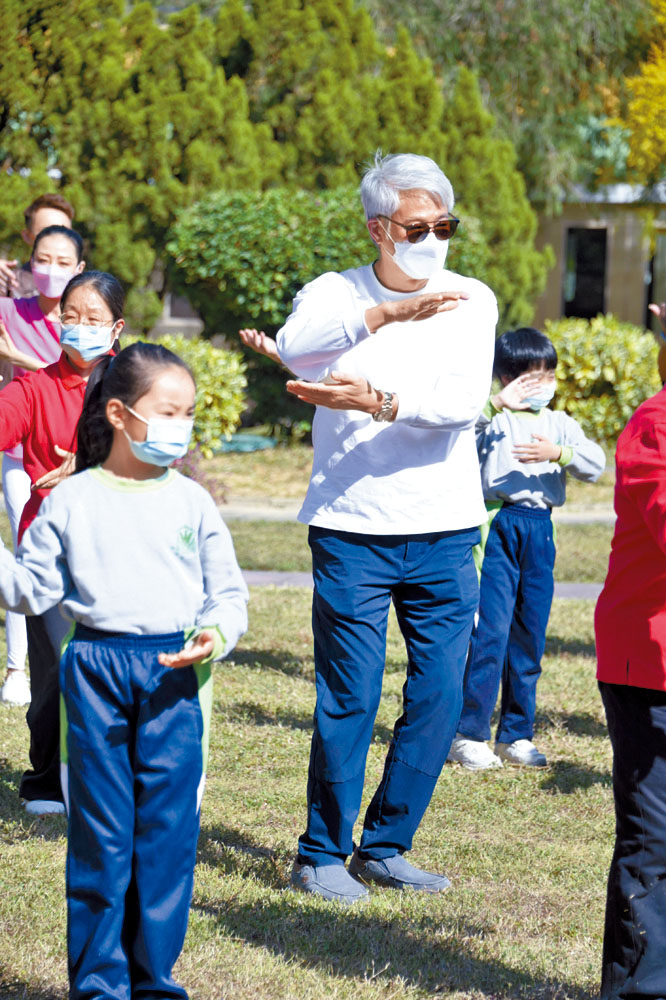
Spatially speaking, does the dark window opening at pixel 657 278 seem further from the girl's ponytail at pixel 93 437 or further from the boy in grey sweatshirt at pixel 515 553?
the girl's ponytail at pixel 93 437

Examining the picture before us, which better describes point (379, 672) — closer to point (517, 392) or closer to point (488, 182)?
point (517, 392)

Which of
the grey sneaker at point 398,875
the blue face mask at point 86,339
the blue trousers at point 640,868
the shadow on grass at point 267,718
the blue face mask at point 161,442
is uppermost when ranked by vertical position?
the blue face mask at point 86,339

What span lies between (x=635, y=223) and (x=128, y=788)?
20.3 metres

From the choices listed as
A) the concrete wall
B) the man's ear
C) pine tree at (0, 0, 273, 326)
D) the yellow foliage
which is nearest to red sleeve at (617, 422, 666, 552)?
the man's ear

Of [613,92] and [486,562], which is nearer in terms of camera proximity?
[486,562]

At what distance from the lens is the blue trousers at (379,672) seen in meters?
3.61

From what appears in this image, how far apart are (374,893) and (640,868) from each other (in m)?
1.09

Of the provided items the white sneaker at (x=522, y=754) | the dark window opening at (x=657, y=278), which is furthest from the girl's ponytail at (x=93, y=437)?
the dark window opening at (x=657, y=278)

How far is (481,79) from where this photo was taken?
18.1 meters

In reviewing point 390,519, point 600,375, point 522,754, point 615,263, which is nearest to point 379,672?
point 390,519

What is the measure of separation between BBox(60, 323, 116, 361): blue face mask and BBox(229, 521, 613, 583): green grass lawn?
551 centimetres

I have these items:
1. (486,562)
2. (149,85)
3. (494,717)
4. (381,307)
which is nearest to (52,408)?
(381,307)

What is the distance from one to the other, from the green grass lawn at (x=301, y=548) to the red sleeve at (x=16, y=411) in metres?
5.45

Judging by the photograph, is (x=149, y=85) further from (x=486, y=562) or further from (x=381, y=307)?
(x=381, y=307)
